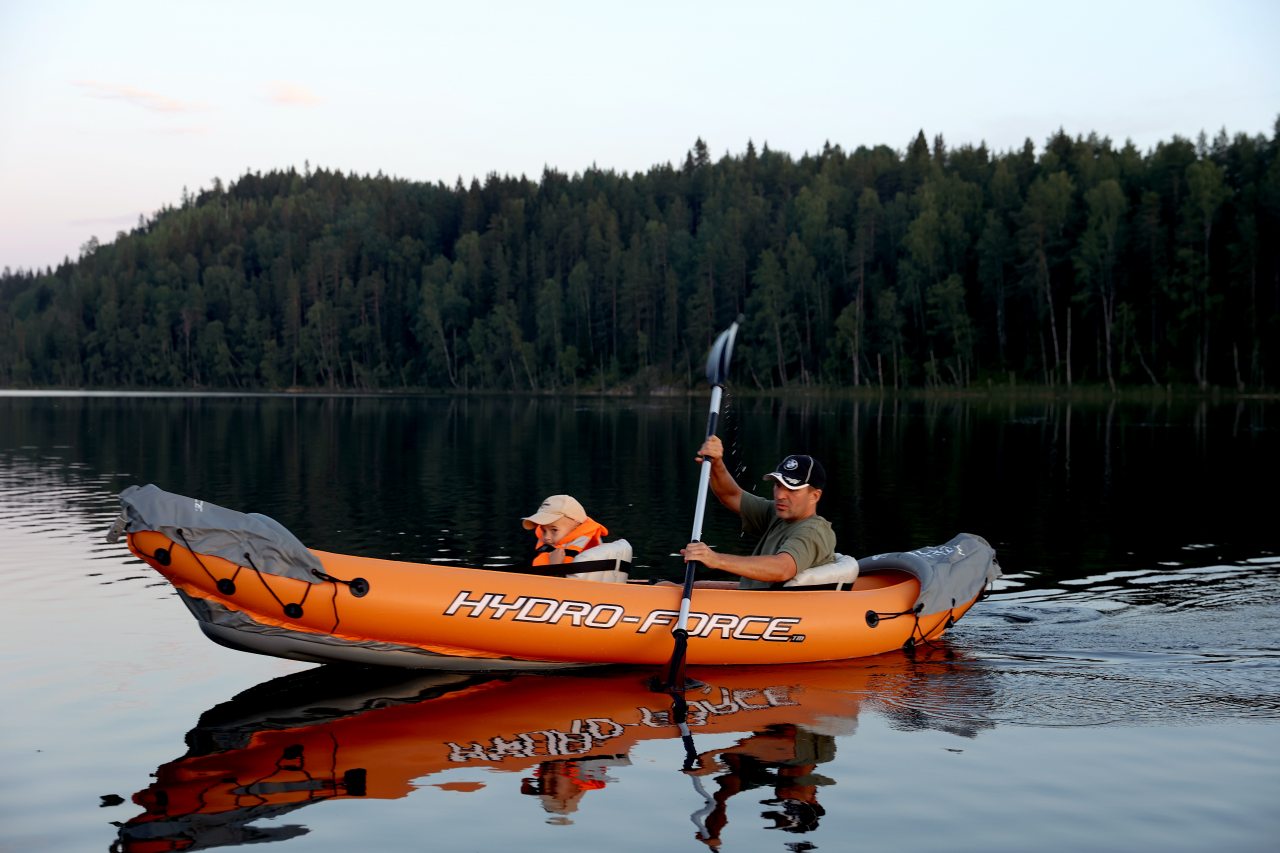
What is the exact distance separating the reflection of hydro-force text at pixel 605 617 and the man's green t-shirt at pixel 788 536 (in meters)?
0.49

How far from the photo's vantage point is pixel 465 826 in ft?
23.6

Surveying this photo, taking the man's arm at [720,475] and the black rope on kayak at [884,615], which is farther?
the black rope on kayak at [884,615]

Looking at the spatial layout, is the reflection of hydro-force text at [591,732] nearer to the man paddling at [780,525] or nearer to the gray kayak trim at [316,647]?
the man paddling at [780,525]

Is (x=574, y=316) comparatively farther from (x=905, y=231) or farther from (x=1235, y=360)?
(x=1235, y=360)

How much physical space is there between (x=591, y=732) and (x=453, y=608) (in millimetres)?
1706

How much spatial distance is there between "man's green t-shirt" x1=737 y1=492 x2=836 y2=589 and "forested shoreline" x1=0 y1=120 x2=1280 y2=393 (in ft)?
249

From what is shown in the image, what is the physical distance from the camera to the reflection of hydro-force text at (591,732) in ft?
28.5

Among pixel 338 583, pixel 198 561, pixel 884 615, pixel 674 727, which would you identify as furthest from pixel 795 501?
pixel 198 561

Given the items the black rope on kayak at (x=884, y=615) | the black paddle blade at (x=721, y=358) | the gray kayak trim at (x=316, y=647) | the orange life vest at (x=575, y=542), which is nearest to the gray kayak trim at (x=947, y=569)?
the black rope on kayak at (x=884, y=615)

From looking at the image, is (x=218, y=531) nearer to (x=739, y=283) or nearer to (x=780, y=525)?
(x=780, y=525)

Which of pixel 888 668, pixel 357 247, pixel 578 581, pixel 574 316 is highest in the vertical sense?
pixel 357 247

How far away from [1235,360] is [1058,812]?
7962cm

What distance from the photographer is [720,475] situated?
38.4ft

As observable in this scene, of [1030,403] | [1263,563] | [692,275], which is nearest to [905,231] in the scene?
[692,275]
